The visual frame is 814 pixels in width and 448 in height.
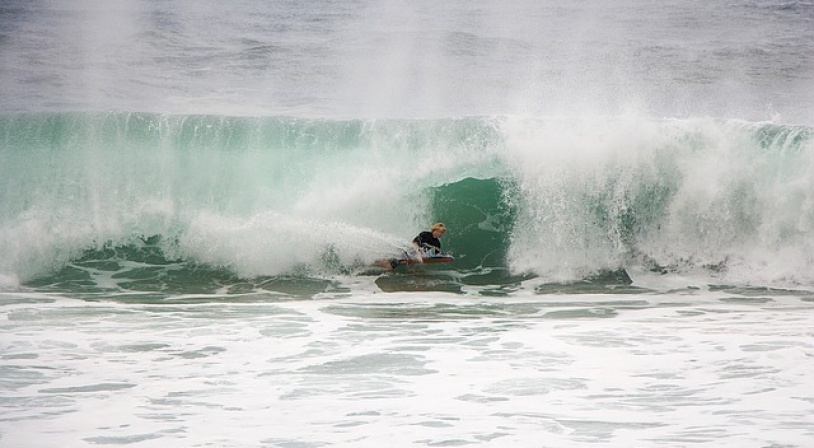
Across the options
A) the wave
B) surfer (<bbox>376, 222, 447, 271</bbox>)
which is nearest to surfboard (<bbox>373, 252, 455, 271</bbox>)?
surfer (<bbox>376, 222, 447, 271</bbox>)

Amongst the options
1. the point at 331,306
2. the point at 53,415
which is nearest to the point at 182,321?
the point at 331,306

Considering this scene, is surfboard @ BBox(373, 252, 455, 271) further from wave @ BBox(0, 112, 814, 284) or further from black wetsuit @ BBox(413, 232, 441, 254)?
wave @ BBox(0, 112, 814, 284)

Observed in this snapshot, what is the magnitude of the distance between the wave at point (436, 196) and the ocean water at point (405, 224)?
47 mm

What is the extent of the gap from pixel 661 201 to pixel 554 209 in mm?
1516

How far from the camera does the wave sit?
12.7 m

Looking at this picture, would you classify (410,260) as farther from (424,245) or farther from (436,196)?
(436,196)

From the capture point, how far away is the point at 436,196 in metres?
13.9

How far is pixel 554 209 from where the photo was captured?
1316 centimetres

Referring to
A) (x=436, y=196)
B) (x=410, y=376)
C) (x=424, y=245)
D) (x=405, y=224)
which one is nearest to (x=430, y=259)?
(x=424, y=245)

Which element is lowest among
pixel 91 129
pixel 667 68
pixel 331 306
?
pixel 331 306

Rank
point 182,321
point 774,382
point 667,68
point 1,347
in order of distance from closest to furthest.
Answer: point 774,382, point 1,347, point 182,321, point 667,68

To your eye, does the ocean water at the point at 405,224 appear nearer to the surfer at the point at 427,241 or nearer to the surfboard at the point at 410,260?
the surfboard at the point at 410,260

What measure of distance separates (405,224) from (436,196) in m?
0.75

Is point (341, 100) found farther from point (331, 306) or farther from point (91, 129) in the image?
point (331, 306)
